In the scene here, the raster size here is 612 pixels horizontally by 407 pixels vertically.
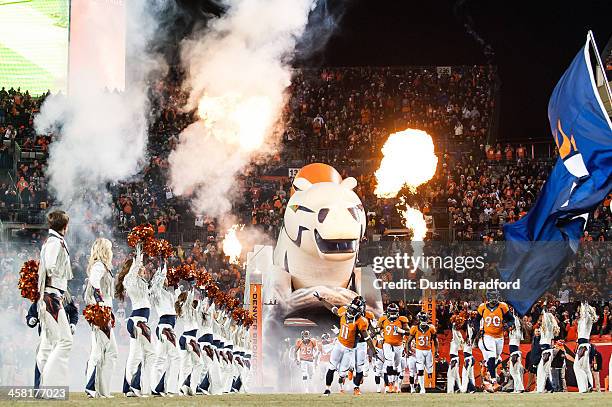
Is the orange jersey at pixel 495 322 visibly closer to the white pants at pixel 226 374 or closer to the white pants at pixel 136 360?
the white pants at pixel 226 374

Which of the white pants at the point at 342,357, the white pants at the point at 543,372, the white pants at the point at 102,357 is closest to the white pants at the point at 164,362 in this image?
the white pants at the point at 102,357

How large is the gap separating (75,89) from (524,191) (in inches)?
595

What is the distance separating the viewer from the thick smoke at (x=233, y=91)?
98.3 ft

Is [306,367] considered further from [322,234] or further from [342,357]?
[342,357]

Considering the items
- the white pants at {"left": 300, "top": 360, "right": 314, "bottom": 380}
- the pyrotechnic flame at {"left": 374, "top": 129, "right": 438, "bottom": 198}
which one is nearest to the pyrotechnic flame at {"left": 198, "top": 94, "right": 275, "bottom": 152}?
the pyrotechnic flame at {"left": 374, "top": 129, "right": 438, "bottom": 198}

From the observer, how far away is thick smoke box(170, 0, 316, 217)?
29969mm

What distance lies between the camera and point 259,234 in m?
27.0

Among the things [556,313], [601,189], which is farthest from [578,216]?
[556,313]

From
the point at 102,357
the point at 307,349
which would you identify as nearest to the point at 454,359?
the point at 307,349

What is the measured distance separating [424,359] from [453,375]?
3.88ft

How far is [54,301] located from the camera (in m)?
10.6

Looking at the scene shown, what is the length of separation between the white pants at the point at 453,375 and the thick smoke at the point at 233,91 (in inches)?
377

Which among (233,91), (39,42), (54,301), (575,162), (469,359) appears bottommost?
(469,359)

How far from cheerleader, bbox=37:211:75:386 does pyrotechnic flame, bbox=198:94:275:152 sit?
20560 millimetres
